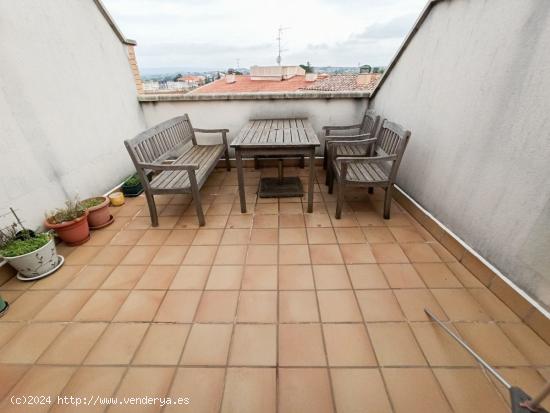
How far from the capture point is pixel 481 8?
2.12 meters

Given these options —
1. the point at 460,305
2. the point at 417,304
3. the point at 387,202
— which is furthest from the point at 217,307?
the point at 387,202

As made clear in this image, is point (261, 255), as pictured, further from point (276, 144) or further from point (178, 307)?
point (276, 144)

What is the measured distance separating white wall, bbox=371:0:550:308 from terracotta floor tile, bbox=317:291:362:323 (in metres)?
1.28

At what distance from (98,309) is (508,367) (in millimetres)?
3022

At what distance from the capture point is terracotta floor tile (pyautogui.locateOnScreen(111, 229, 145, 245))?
290 centimetres

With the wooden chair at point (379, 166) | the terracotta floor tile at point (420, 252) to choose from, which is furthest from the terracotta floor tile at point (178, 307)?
the terracotta floor tile at point (420, 252)

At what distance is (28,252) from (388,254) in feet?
11.4

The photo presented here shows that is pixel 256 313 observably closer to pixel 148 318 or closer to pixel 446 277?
pixel 148 318

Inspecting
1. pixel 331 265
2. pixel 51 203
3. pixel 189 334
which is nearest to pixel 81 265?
pixel 51 203

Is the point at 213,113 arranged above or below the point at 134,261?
above

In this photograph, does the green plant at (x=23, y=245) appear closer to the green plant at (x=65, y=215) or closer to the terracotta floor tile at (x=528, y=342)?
the green plant at (x=65, y=215)

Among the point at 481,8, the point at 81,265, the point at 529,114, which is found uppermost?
the point at 481,8

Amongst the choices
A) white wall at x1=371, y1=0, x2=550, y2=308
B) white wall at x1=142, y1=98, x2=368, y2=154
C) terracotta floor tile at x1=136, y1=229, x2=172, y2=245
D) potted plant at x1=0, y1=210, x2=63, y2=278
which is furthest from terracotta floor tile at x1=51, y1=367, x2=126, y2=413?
white wall at x1=142, y1=98, x2=368, y2=154

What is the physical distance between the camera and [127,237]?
9.82 ft
